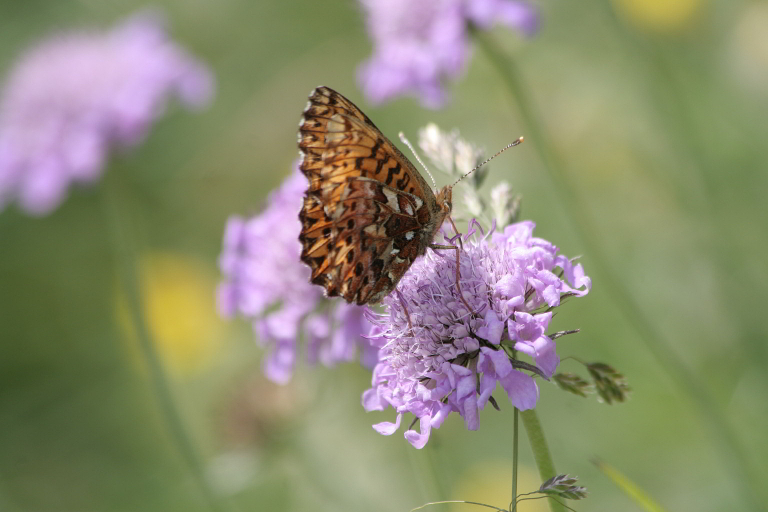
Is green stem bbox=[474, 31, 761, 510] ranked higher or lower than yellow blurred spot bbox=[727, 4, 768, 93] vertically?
lower

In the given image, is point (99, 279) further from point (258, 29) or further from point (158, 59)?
point (258, 29)

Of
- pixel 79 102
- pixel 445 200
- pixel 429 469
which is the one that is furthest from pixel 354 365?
pixel 445 200

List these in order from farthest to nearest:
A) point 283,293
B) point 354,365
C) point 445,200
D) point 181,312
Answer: point 181,312 → point 354,365 → point 283,293 → point 445,200

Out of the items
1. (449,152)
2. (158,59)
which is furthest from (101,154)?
(449,152)

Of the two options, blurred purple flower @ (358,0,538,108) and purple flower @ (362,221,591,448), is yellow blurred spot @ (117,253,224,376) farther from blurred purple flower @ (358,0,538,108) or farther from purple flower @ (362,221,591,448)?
purple flower @ (362,221,591,448)

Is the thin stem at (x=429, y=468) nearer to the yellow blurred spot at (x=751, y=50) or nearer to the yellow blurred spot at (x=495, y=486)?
the yellow blurred spot at (x=495, y=486)

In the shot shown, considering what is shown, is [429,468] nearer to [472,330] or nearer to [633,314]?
[472,330]

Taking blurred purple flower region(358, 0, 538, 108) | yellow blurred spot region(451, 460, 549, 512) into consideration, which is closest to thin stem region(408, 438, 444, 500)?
yellow blurred spot region(451, 460, 549, 512)
